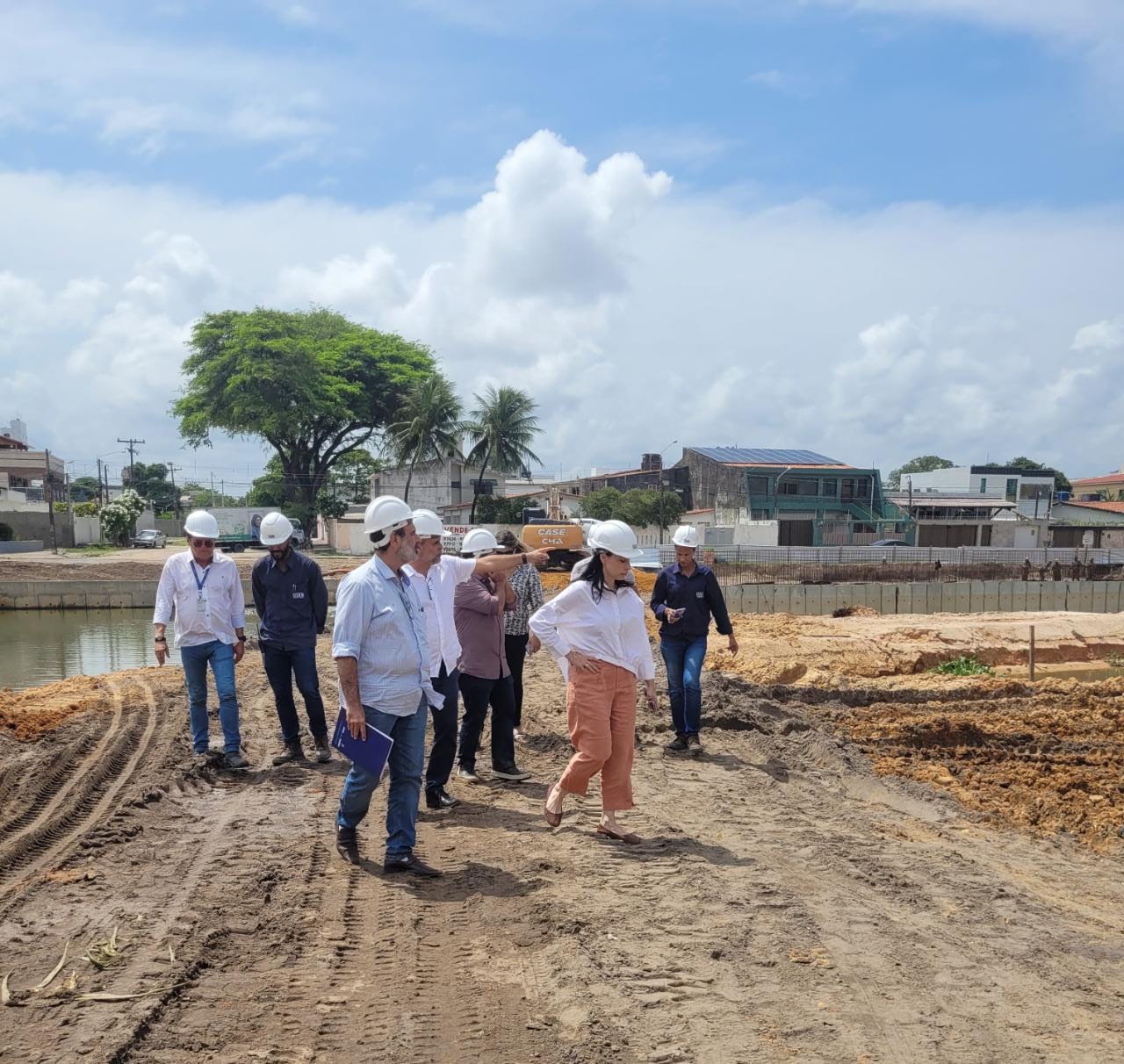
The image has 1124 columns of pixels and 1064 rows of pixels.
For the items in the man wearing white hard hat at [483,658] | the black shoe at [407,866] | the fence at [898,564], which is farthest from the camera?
the fence at [898,564]

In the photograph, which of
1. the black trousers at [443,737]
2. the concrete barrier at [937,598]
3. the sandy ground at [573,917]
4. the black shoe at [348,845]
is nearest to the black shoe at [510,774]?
the sandy ground at [573,917]

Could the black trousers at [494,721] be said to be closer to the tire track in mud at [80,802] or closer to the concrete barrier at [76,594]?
the tire track in mud at [80,802]

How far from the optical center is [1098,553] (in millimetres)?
37562

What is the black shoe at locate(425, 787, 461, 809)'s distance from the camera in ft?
19.5

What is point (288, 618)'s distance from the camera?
23.5 ft

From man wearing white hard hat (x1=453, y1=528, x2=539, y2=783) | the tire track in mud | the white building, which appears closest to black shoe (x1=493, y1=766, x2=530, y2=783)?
man wearing white hard hat (x1=453, y1=528, x2=539, y2=783)

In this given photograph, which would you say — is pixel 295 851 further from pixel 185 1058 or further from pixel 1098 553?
pixel 1098 553

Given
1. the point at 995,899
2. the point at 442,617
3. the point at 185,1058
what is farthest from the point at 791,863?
the point at 185,1058

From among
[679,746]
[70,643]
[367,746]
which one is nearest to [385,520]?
[367,746]

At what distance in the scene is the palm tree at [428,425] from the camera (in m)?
50.0

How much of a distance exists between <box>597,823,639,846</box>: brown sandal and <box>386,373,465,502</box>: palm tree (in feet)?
149

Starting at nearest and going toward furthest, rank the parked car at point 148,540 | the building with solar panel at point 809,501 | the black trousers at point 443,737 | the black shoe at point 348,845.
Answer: the black shoe at point 348,845 < the black trousers at point 443,737 < the building with solar panel at point 809,501 < the parked car at point 148,540

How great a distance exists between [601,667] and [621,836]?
3.09 feet

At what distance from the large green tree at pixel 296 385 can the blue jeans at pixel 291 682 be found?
4347 centimetres
